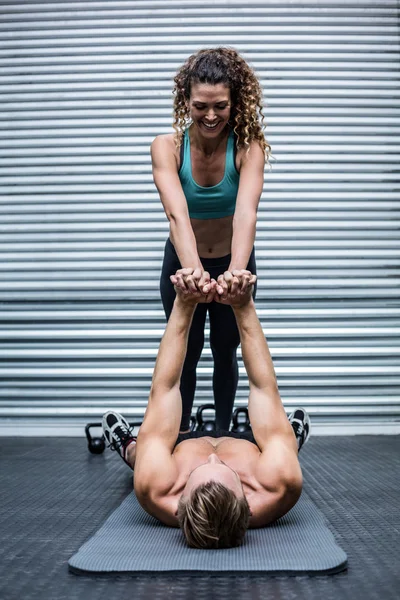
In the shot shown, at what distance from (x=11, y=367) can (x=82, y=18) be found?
2.26 m

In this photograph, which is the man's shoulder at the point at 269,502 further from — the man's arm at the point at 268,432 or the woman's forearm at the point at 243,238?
the woman's forearm at the point at 243,238

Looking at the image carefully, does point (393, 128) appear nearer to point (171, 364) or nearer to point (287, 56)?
point (287, 56)

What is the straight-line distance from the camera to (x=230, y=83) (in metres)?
2.37

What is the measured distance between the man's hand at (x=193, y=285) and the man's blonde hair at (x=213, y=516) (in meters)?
0.69

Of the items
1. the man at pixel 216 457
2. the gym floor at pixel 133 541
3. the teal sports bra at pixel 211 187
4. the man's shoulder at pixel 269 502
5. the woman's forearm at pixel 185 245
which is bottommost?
the gym floor at pixel 133 541

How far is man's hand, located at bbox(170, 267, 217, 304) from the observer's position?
218cm

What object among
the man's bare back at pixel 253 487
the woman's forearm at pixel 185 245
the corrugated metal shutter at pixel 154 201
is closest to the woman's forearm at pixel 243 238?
the woman's forearm at pixel 185 245

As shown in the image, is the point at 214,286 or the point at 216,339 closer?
the point at 214,286

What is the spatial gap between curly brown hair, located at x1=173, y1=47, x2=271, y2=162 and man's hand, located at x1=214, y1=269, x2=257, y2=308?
2.01 ft

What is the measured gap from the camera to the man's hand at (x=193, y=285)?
2.18 meters

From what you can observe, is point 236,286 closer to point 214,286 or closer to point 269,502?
point 214,286

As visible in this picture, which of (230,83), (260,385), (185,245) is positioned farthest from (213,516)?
(230,83)

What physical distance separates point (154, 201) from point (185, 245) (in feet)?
6.57

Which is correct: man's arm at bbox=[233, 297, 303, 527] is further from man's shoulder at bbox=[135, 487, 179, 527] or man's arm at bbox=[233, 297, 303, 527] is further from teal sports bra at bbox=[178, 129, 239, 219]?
teal sports bra at bbox=[178, 129, 239, 219]
